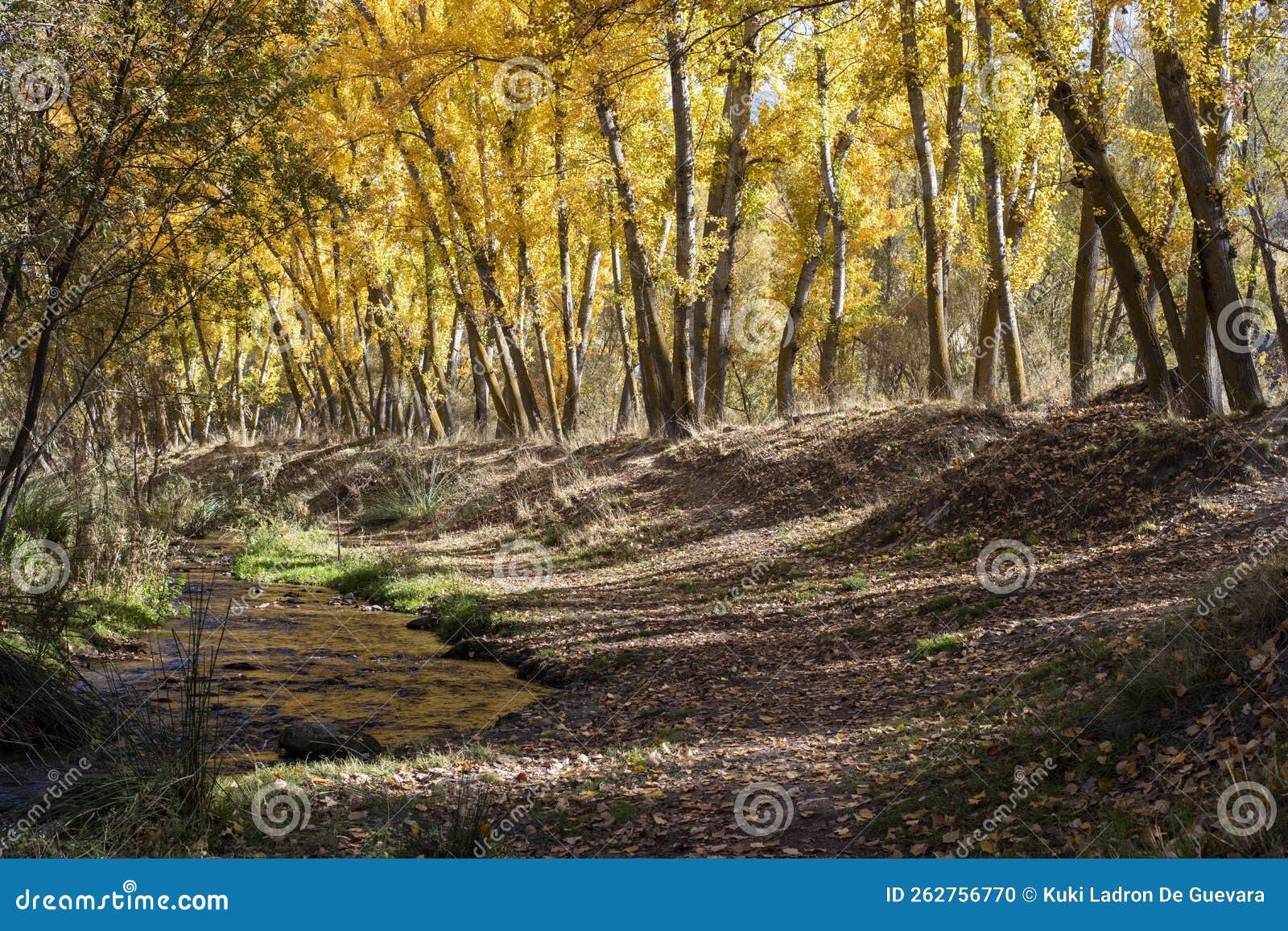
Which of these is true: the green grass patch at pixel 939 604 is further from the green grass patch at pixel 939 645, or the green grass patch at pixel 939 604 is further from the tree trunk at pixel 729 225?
the tree trunk at pixel 729 225

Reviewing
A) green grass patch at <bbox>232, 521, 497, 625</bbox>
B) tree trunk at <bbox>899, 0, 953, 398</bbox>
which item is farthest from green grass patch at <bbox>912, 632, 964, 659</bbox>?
tree trunk at <bbox>899, 0, 953, 398</bbox>

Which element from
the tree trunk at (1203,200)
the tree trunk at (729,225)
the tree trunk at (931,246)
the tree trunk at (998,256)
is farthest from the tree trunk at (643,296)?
the tree trunk at (1203,200)

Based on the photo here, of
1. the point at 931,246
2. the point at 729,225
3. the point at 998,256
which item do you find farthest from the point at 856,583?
the point at 729,225

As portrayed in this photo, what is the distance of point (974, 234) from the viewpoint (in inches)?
620

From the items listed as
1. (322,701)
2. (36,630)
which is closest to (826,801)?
(322,701)

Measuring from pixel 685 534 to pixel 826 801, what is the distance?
8.50 meters

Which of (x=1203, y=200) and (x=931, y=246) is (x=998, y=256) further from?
(x=1203, y=200)

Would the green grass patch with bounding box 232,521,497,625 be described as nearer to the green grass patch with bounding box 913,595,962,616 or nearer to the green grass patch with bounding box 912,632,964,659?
the green grass patch with bounding box 913,595,962,616

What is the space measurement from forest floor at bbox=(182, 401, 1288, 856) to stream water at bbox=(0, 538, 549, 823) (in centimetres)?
53

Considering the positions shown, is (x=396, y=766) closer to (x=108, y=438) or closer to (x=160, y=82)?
(x=160, y=82)

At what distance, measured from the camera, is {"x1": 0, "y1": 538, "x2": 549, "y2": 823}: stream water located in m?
7.46

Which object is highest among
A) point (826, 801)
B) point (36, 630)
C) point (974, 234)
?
point (974, 234)

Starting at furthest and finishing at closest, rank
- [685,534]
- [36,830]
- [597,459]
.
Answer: [597,459], [685,534], [36,830]

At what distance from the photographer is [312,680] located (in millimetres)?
9367
